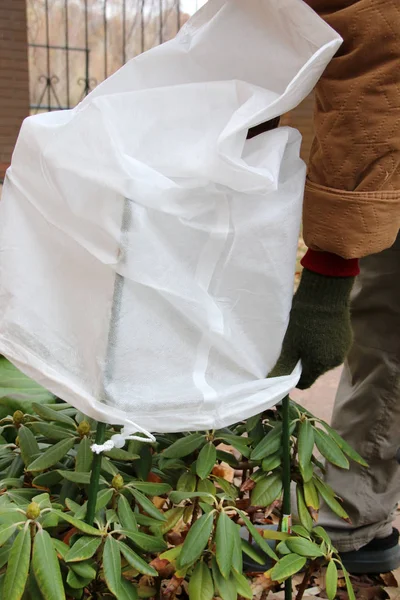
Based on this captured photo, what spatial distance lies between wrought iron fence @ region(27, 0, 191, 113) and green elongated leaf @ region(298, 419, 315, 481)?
24.6 ft

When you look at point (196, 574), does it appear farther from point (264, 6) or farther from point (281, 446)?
point (264, 6)

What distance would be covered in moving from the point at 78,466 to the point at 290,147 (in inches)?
29.2

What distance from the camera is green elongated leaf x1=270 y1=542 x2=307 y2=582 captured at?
1329mm

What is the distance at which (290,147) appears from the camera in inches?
54.2

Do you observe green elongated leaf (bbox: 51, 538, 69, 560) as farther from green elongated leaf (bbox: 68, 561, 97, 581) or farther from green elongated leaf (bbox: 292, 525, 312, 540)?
→ green elongated leaf (bbox: 292, 525, 312, 540)

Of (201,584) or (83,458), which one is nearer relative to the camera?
(201,584)

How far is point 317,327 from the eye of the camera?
1484 millimetres

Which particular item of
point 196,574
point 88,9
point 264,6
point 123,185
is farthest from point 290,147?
point 88,9

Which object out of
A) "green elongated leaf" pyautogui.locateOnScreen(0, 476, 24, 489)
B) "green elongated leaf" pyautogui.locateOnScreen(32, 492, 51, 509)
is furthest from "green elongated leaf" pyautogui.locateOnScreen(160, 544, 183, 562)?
"green elongated leaf" pyautogui.locateOnScreen(0, 476, 24, 489)

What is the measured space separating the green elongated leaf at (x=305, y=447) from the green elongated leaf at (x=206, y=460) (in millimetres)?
178

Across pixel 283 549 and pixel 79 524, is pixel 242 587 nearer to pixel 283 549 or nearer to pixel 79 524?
pixel 283 549

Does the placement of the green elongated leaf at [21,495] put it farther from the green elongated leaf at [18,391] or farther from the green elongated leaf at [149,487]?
the green elongated leaf at [18,391]

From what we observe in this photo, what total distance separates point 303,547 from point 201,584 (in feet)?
0.72

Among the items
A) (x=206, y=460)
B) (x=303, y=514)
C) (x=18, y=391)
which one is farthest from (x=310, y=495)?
(x=18, y=391)
